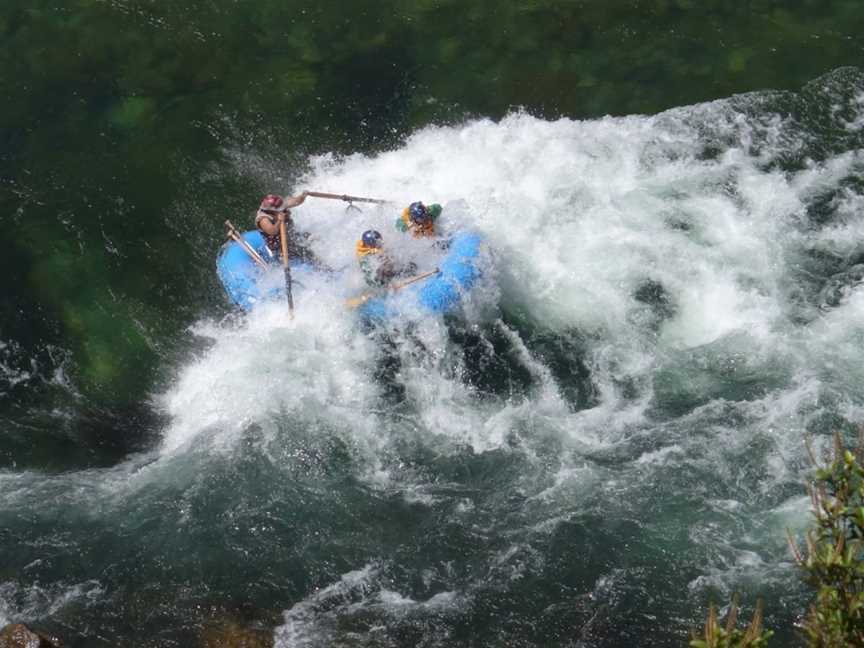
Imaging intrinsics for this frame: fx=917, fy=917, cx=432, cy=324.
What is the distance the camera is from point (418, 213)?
37.4ft

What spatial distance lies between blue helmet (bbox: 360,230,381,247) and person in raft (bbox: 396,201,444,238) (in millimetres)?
439

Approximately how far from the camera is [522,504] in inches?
362

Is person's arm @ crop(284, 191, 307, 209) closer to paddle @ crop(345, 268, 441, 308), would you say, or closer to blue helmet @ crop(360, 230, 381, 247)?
blue helmet @ crop(360, 230, 381, 247)

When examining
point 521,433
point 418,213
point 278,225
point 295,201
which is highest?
point 295,201

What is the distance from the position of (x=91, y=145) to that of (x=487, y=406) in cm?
772

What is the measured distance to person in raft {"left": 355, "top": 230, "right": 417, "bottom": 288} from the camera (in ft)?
36.4

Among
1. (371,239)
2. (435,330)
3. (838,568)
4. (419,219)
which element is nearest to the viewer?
(838,568)

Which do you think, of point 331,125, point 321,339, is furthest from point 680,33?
point 321,339

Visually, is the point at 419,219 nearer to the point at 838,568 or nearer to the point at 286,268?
the point at 286,268

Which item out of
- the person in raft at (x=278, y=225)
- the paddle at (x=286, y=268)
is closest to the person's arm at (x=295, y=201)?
the person in raft at (x=278, y=225)

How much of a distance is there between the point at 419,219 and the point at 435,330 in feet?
4.96

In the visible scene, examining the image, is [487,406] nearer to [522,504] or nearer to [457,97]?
[522,504]

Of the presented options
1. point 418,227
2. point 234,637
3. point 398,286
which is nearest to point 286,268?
point 398,286

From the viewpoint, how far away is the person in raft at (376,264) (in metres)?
11.1
